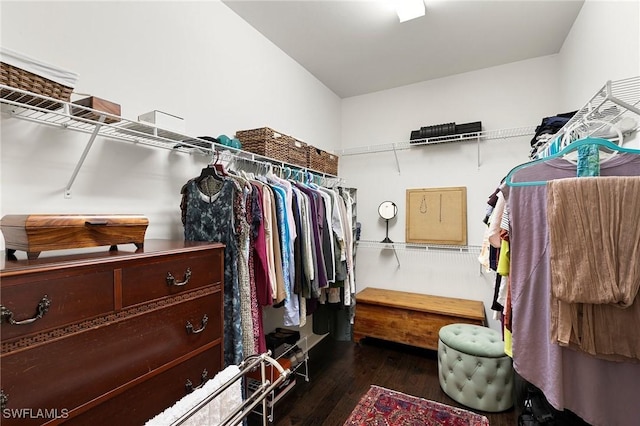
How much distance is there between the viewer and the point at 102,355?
896 mm

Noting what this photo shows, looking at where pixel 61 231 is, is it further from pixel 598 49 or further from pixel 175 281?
pixel 598 49

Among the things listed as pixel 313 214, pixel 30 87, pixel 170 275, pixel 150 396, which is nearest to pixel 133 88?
pixel 30 87

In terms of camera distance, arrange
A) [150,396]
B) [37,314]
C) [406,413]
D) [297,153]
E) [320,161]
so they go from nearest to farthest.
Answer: [37,314] → [150,396] → [406,413] → [297,153] → [320,161]

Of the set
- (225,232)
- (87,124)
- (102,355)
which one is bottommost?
(102,355)

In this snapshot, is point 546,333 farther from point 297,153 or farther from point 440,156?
point 440,156

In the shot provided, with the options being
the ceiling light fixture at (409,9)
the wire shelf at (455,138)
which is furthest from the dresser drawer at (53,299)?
the wire shelf at (455,138)

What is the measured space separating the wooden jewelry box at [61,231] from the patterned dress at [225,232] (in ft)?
1.43

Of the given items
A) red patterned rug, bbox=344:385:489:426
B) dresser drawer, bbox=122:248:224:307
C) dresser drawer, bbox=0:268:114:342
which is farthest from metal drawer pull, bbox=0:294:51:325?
red patterned rug, bbox=344:385:489:426

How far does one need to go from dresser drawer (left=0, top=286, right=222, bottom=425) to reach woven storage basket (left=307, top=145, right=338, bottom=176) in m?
1.56

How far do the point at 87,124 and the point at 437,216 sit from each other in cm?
298

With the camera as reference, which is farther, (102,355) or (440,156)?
(440,156)

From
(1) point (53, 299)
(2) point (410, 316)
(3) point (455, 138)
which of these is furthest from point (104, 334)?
(3) point (455, 138)

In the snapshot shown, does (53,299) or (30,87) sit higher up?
(30,87)

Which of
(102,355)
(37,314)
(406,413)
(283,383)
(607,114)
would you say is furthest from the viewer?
(283,383)
